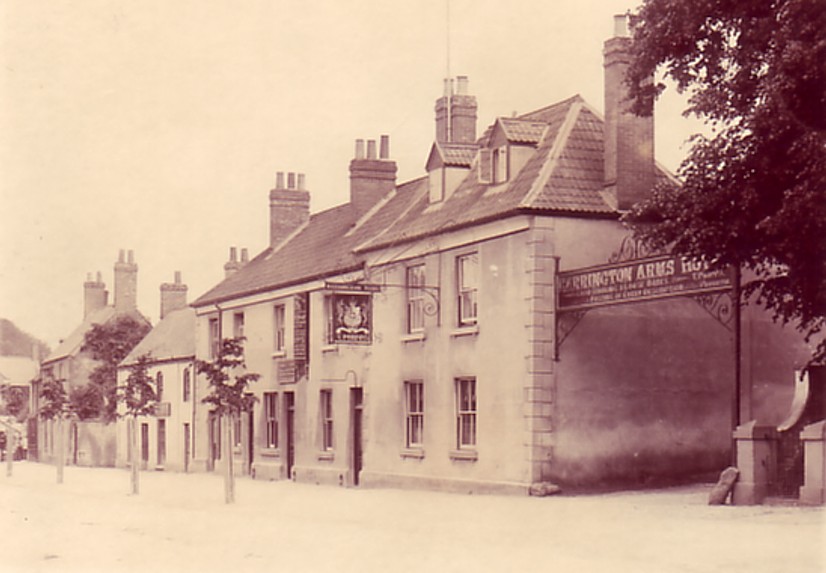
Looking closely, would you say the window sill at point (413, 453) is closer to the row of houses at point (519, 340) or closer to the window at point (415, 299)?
the row of houses at point (519, 340)

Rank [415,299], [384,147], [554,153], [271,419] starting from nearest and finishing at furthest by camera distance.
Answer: [554,153], [415,299], [384,147], [271,419]

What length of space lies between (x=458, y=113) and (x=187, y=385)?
20.4 metres

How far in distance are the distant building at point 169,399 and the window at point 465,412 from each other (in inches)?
831

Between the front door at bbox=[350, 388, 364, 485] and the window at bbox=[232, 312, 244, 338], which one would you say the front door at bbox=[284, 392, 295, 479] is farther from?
the window at bbox=[232, 312, 244, 338]

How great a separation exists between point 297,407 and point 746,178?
64.8 ft

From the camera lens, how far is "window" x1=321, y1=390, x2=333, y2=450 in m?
34.0

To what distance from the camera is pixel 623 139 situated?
25.2 meters

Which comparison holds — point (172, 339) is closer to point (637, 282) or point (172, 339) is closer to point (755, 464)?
point (637, 282)

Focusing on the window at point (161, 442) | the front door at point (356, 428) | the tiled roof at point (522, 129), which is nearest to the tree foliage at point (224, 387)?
the front door at point (356, 428)

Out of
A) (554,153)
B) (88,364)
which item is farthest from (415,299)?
(88,364)

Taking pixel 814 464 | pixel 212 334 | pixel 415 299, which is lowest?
pixel 814 464

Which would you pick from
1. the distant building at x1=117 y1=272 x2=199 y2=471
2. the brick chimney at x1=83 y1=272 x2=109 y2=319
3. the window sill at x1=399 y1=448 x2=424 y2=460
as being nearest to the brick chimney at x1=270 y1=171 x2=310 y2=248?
the distant building at x1=117 y1=272 x2=199 y2=471

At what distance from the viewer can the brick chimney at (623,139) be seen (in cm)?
2494

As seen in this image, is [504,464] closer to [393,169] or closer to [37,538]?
[37,538]
